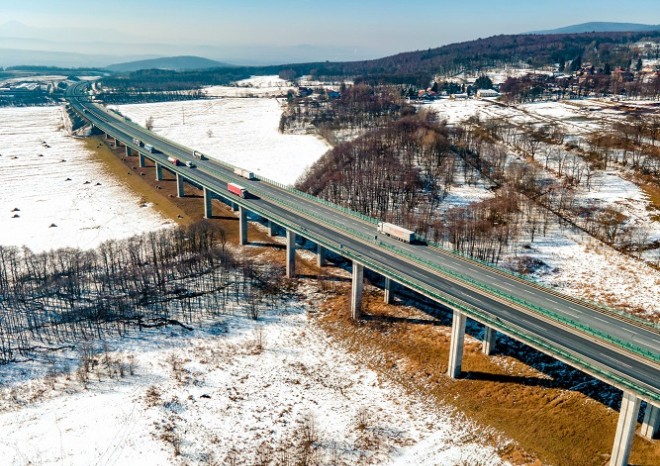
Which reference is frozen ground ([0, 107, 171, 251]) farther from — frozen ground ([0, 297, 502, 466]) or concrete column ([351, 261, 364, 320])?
concrete column ([351, 261, 364, 320])

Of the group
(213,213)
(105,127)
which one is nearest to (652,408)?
(213,213)

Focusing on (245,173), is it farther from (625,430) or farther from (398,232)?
(625,430)

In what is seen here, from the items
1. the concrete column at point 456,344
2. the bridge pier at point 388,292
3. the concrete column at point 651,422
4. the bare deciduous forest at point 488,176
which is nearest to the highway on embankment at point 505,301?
the concrete column at point 456,344

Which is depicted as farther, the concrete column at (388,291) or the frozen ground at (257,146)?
the frozen ground at (257,146)

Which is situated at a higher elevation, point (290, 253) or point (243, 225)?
point (243, 225)

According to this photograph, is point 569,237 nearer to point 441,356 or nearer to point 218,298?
point 441,356

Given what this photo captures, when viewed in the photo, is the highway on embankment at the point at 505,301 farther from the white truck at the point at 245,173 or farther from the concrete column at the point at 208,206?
the concrete column at the point at 208,206

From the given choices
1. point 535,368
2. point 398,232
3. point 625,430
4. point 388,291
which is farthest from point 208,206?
point 625,430
